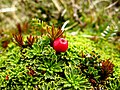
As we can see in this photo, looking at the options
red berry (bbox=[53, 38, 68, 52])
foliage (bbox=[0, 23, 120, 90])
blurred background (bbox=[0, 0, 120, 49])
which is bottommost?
foliage (bbox=[0, 23, 120, 90])

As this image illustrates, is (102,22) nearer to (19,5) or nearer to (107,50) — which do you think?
(107,50)

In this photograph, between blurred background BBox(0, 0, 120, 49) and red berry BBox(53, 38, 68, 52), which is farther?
blurred background BBox(0, 0, 120, 49)

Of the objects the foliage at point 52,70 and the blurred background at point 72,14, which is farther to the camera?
the blurred background at point 72,14

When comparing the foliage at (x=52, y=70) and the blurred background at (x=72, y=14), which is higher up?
the blurred background at (x=72, y=14)

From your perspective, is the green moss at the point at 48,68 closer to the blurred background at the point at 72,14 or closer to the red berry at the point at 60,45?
the red berry at the point at 60,45

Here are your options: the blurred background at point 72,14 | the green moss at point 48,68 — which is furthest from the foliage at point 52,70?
the blurred background at point 72,14

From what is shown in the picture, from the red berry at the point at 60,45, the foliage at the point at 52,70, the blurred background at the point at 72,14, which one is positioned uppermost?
the blurred background at the point at 72,14

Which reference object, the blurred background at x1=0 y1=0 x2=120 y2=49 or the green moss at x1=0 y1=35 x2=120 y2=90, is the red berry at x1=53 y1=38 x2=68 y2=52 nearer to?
the green moss at x1=0 y1=35 x2=120 y2=90

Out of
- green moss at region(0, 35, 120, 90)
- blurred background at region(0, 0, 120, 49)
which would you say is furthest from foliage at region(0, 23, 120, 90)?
blurred background at region(0, 0, 120, 49)

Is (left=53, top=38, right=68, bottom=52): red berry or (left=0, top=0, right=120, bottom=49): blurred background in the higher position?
(left=0, top=0, right=120, bottom=49): blurred background
